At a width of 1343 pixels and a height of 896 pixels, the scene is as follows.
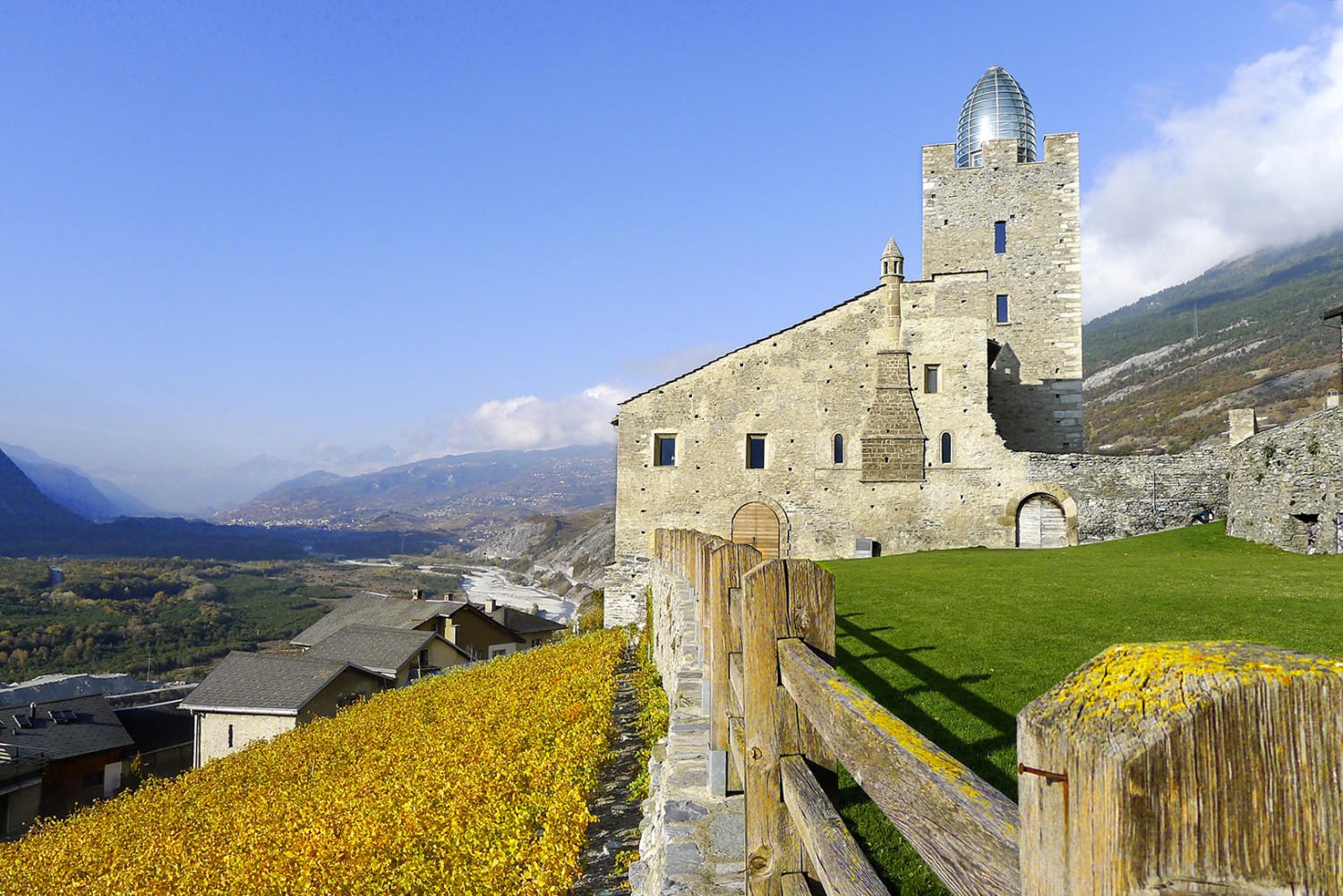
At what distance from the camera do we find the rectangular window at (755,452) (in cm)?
2747

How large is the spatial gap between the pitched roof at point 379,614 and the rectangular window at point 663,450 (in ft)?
75.5

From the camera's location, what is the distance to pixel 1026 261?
101 feet

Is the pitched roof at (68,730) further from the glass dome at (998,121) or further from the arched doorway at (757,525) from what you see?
the glass dome at (998,121)

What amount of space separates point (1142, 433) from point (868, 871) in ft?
297

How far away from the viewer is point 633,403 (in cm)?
2786

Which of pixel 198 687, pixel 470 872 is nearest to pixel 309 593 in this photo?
pixel 198 687

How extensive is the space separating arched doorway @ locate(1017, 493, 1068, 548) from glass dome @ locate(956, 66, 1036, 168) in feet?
47.7

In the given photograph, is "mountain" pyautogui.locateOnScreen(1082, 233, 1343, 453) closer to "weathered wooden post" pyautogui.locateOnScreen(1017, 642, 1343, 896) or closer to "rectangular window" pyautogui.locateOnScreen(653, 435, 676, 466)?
"rectangular window" pyautogui.locateOnScreen(653, 435, 676, 466)

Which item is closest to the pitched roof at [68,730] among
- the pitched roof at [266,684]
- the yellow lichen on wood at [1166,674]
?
the pitched roof at [266,684]

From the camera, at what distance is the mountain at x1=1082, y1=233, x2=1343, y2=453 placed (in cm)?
7138

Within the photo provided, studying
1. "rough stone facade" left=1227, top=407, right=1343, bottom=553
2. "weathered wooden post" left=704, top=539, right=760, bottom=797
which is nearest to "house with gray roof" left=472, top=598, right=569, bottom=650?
"rough stone facade" left=1227, top=407, right=1343, bottom=553

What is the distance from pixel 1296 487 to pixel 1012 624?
14367 millimetres

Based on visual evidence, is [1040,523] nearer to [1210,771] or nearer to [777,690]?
[777,690]

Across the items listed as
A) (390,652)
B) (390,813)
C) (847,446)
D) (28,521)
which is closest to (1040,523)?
(847,446)
